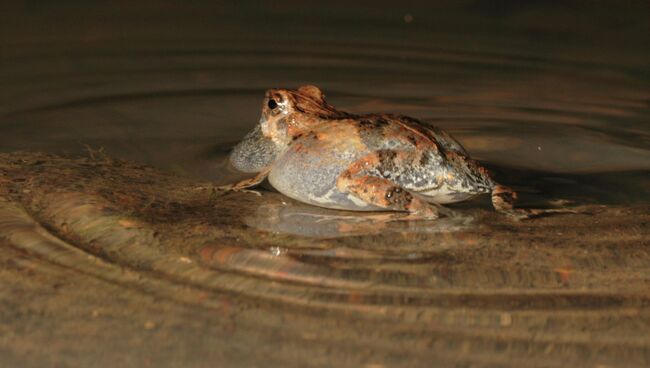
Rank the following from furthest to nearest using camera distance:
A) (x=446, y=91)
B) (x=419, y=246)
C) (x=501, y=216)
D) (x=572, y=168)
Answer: (x=446, y=91) → (x=572, y=168) → (x=501, y=216) → (x=419, y=246)

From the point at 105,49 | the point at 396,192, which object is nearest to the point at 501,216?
the point at 396,192

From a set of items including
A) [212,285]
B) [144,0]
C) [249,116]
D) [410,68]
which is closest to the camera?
[212,285]

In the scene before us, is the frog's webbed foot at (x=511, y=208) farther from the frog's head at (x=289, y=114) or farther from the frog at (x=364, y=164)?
the frog's head at (x=289, y=114)

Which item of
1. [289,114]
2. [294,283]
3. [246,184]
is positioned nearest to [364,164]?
[289,114]

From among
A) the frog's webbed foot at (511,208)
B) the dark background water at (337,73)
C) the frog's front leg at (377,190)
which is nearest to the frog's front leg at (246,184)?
the dark background water at (337,73)

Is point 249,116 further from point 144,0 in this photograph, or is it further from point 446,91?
point 144,0

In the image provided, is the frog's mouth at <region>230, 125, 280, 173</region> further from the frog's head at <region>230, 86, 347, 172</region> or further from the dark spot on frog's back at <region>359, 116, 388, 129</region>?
the dark spot on frog's back at <region>359, 116, 388, 129</region>
